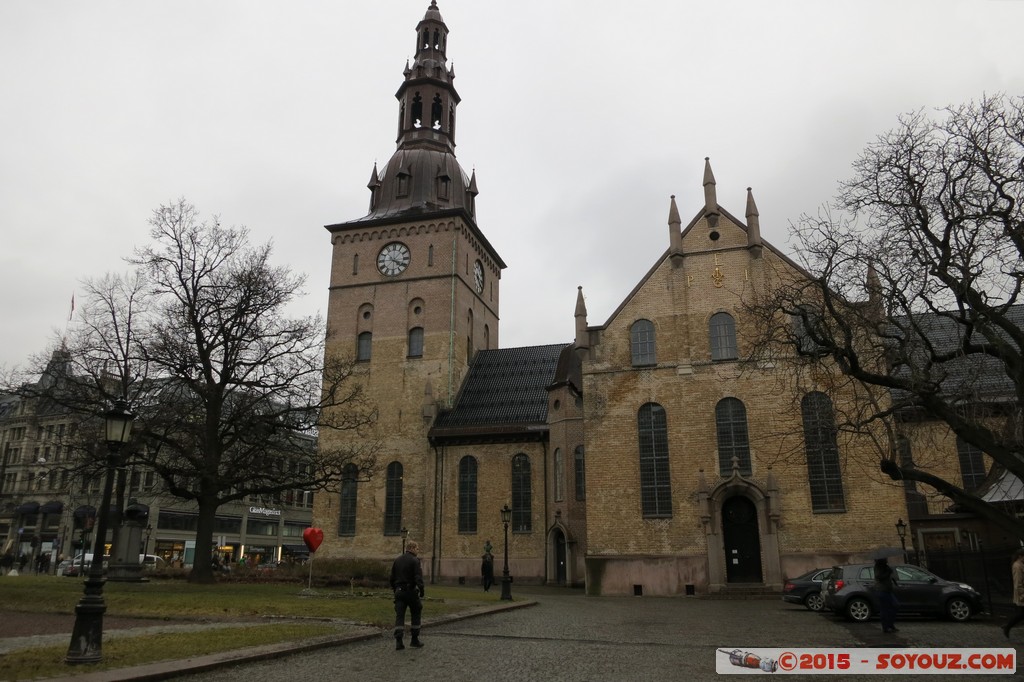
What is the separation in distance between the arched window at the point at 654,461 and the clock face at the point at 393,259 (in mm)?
22270

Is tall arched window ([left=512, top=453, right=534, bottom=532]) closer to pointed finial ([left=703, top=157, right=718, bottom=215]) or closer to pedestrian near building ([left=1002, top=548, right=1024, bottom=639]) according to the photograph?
pointed finial ([left=703, top=157, right=718, bottom=215])

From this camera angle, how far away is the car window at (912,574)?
17719 millimetres

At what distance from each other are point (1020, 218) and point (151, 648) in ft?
55.0

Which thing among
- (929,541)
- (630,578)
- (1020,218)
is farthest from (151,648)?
(929,541)

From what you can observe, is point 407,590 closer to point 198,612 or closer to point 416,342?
point 198,612

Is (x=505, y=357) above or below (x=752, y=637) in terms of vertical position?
above

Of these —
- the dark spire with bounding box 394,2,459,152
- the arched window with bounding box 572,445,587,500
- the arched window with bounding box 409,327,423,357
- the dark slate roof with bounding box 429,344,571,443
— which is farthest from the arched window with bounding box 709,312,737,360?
the dark spire with bounding box 394,2,459,152

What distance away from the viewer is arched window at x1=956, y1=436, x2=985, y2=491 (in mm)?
30125

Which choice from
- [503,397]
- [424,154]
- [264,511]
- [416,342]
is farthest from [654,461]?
[264,511]

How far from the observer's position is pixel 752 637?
14125 millimetres

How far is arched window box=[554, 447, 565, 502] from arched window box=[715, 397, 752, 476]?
1005cm

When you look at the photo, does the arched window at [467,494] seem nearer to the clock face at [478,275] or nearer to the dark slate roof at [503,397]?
the dark slate roof at [503,397]

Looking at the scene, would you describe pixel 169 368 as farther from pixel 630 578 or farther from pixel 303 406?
pixel 630 578

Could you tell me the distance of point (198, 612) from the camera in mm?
16484
